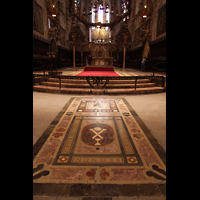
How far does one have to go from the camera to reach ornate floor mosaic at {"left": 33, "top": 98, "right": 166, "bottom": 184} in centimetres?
178

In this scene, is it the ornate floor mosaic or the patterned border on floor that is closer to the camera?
the patterned border on floor

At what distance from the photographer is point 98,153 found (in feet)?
7.41

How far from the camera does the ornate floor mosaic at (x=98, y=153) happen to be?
5.84 feet

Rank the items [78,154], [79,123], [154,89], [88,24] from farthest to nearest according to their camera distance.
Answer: [88,24] < [154,89] < [79,123] < [78,154]

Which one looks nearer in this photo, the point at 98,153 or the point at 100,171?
the point at 100,171

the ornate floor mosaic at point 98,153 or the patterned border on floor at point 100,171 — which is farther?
the ornate floor mosaic at point 98,153
